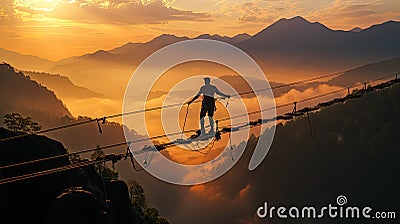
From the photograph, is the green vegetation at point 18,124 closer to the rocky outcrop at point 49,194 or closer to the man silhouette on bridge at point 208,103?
the rocky outcrop at point 49,194

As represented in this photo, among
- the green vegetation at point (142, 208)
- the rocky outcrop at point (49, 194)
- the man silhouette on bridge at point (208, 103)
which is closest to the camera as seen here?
the man silhouette on bridge at point (208, 103)

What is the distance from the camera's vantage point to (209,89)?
81.8 feet

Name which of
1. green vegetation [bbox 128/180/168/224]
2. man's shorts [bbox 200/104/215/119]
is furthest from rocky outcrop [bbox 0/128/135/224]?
green vegetation [bbox 128/180/168/224]

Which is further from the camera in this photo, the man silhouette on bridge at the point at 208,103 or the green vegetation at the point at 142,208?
the green vegetation at the point at 142,208

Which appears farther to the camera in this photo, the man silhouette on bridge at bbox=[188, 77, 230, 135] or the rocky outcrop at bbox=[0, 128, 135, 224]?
the rocky outcrop at bbox=[0, 128, 135, 224]

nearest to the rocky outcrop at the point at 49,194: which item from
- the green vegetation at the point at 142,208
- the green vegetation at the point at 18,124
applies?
the green vegetation at the point at 142,208

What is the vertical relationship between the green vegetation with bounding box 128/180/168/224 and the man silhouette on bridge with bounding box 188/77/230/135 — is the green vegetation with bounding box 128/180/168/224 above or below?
above

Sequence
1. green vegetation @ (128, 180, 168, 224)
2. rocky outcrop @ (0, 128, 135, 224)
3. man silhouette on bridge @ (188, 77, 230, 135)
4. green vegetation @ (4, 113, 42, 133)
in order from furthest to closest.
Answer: green vegetation @ (4, 113, 42, 133) → green vegetation @ (128, 180, 168, 224) → rocky outcrop @ (0, 128, 135, 224) → man silhouette on bridge @ (188, 77, 230, 135)

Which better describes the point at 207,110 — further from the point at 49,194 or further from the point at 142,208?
the point at 142,208

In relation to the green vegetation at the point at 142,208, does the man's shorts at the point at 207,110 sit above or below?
below

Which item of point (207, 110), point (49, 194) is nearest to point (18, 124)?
point (49, 194)

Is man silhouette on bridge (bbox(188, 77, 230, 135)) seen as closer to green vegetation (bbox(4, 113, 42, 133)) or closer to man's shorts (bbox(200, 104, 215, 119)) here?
man's shorts (bbox(200, 104, 215, 119))

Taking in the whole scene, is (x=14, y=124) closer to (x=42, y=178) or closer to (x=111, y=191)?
(x=111, y=191)

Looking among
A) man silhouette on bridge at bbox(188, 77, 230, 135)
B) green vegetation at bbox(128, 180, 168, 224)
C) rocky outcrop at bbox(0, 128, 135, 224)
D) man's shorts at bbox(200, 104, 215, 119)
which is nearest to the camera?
man silhouette on bridge at bbox(188, 77, 230, 135)
